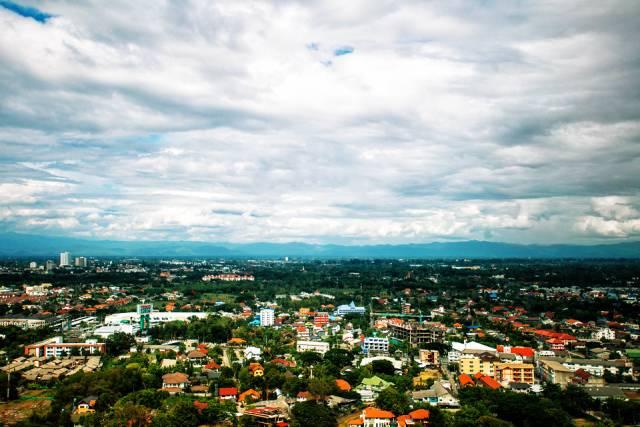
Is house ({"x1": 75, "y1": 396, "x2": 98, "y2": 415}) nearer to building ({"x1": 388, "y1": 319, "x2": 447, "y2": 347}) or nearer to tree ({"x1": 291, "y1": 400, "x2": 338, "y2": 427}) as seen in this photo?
tree ({"x1": 291, "y1": 400, "x2": 338, "y2": 427})

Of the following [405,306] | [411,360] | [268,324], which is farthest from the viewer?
[405,306]

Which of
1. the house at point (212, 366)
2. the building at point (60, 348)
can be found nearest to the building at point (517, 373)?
the house at point (212, 366)

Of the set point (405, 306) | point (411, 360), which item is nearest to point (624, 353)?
point (411, 360)

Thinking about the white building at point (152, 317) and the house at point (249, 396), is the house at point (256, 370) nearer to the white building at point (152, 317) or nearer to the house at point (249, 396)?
the house at point (249, 396)

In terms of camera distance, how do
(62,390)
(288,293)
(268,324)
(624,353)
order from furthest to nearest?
(288,293) → (268,324) → (624,353) → (62,390)

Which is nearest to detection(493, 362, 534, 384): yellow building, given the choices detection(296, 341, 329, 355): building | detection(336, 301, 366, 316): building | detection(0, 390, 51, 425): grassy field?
detection(296, 341, 329, 355): building

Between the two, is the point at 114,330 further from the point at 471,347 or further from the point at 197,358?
the point at 471,347

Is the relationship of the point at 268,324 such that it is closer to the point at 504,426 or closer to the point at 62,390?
the point at 62,390
